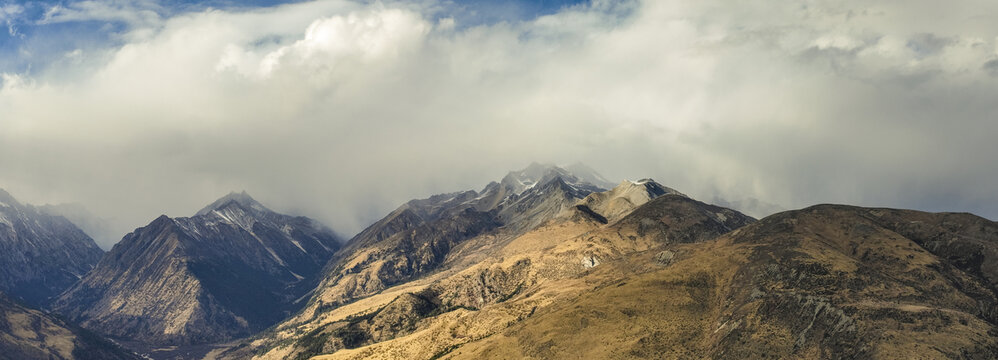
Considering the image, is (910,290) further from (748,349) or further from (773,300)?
(748,349)

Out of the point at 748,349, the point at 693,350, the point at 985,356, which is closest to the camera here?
the point at 985,356

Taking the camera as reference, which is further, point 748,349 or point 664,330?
point 664,330

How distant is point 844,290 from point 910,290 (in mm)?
24435

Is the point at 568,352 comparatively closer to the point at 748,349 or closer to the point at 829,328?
the point at 748,349

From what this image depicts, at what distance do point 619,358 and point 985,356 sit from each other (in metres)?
94.7

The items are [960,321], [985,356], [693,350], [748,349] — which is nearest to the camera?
[985,356]

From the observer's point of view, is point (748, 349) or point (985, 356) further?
point (748, 349)

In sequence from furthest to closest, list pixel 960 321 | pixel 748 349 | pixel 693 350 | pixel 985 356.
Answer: pixel 693 350, pixel 748 349, pixel 960 321, pixel 985 356

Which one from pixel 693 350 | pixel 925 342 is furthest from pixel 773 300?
pixel 925 342

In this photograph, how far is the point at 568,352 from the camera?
646 feet

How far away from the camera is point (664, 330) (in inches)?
7761

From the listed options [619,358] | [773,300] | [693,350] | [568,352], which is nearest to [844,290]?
[773,300]

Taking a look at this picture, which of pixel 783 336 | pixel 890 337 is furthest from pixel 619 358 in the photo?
pixel 890 337

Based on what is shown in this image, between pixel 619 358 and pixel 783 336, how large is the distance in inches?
1990
